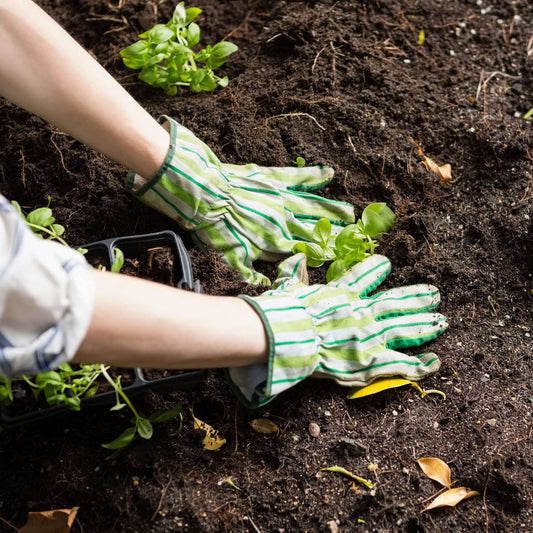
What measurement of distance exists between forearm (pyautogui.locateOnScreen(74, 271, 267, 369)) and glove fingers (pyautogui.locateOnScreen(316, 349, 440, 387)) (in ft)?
0.94

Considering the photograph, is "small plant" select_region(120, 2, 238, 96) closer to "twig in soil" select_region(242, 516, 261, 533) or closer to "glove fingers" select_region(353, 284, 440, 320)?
"glove fingers" select_region(353, 284, 440, 320)

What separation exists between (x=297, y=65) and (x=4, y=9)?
2.97 ft

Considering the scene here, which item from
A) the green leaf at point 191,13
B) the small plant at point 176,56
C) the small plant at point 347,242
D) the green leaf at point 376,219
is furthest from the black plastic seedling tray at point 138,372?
the green leaf at point 191,13

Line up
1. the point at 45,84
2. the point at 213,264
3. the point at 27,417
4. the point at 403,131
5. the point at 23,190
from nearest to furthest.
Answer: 1. the point at 27,417
2. the point at 45,84
3. the point at 213,264
4. the point at 23,190
5. the point at 403,131

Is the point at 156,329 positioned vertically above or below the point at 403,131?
above

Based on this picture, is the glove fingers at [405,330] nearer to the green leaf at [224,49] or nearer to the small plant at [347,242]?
the small plant at [347,242]

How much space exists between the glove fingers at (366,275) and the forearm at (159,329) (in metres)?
0.45

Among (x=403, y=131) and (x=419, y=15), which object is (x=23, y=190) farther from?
(x=419, y=15)

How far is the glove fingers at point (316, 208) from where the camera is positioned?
1714 mm

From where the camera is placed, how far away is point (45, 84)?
54.9 inches

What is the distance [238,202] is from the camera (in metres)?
1.61

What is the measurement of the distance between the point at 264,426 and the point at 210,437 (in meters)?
0.13

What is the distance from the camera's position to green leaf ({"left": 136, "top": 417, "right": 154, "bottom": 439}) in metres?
1.29

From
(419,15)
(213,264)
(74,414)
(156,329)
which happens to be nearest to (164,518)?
(74,414)
